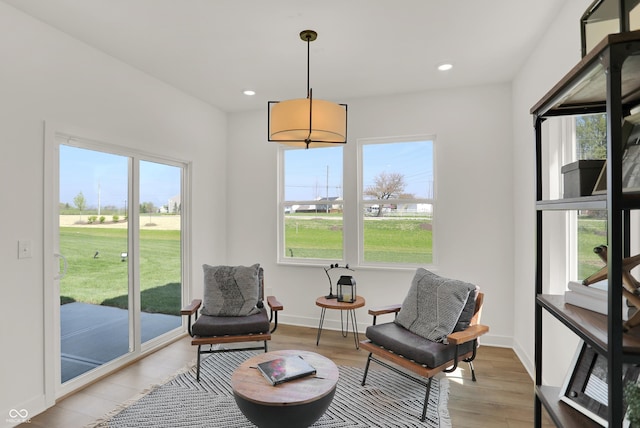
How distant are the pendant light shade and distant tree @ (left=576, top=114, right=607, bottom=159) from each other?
1.56m

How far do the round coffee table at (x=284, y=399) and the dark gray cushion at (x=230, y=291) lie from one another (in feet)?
3.83

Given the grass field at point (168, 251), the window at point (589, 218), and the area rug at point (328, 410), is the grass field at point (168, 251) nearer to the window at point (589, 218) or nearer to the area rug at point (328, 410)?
the window at point (589, 218)

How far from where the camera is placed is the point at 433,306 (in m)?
2.80

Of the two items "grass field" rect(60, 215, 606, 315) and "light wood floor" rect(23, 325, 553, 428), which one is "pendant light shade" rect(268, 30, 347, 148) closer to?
"grass field" rect(60, 215, 606, 315)

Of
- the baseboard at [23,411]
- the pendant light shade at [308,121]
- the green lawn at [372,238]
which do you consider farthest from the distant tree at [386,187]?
the baseboard at [23,411]

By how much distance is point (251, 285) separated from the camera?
3439 mm

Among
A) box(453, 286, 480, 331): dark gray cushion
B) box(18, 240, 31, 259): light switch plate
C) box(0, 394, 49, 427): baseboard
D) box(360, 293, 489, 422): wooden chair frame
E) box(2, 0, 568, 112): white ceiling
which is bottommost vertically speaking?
box(0, 394, 49, 427): baseboard

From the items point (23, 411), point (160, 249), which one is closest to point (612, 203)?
point (23, 411)

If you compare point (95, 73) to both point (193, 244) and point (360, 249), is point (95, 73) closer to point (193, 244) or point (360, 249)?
point (193, 244)

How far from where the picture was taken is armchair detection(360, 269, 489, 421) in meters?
2.44

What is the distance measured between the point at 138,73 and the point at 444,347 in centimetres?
365

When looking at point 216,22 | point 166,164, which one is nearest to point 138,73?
point 166,164

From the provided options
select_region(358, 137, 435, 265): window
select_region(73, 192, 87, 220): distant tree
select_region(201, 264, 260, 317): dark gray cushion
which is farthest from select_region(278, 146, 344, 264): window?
select_region(73, 192, 87, 220): distant tree

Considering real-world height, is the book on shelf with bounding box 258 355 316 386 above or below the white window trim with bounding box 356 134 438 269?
below
